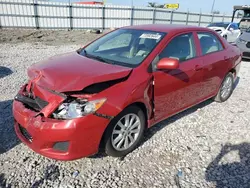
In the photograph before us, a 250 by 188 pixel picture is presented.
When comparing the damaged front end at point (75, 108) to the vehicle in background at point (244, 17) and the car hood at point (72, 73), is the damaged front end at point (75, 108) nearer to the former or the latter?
the car hood at point (72, 73)

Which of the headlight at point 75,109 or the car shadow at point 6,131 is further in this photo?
the car shadow at point 6,131

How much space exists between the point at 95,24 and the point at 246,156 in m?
17.2

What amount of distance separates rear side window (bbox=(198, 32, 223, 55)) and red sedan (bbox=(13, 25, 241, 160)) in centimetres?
3

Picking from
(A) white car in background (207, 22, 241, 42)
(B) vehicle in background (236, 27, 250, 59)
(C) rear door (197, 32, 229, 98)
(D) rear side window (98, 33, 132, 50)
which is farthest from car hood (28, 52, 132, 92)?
(A) white car in background (207, 22, 241, 42)

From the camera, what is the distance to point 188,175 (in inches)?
106

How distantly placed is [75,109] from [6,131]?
1654mm

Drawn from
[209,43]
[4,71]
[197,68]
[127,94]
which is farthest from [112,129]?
[4,71]

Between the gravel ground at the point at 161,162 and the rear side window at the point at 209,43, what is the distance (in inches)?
49.5

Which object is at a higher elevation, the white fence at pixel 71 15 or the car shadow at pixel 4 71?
the white fence at pixel 71 15

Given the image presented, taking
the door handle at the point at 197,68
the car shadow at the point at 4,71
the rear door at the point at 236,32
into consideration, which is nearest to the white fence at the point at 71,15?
the rear door at the point at 236,32

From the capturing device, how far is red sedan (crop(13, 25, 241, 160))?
2.39 m

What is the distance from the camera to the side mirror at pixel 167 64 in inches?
114

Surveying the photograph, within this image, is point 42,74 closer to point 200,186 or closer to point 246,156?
point 200,186

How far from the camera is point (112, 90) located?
254 cm
